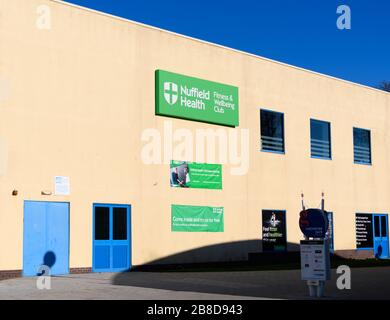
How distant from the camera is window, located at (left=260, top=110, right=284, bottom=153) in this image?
27641 millimetres

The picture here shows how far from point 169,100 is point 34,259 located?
24.9 ft

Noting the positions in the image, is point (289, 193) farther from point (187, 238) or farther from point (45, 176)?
point (45, 176)

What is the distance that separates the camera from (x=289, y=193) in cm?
2834

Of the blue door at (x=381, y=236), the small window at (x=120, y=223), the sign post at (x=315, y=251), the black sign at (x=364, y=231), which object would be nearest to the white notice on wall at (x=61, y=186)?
the small window at (x=120, y=223)

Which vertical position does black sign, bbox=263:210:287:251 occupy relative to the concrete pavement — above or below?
above

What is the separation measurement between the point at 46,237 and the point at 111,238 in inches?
97.6

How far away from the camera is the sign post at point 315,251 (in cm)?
1310

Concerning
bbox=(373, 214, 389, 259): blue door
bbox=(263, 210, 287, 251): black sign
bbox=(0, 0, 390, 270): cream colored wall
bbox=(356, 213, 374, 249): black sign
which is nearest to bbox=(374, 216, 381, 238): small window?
bbox=(373, 214, 389, 259): blue door

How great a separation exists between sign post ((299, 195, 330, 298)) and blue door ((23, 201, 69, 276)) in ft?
31.5

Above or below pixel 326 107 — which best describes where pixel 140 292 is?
below

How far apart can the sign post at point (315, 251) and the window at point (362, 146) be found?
64.0 feet

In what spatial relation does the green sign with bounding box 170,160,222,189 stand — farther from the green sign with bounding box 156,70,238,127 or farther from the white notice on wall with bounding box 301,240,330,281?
the white notice on wall with bounding box 301,240,330,281

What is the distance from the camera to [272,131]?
28.1 meters
